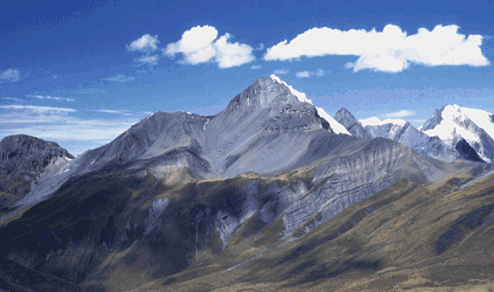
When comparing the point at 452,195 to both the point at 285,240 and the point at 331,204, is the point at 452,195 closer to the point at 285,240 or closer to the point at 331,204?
the point at 331,204

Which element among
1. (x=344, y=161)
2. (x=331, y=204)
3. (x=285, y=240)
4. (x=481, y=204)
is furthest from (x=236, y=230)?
(x=481, y=204)

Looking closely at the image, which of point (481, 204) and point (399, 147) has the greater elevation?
point (399, 147)

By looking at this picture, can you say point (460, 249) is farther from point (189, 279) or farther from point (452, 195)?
point (189, 279)

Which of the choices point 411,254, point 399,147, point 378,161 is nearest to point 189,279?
point 411,254

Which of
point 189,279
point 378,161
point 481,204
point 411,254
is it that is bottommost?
point 189,279

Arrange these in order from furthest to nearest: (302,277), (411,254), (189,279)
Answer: (189,279)
(302,277)
(411,254)

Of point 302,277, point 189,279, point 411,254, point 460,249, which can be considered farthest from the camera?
point 189,279

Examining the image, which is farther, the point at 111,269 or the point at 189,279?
the point at 111,269
